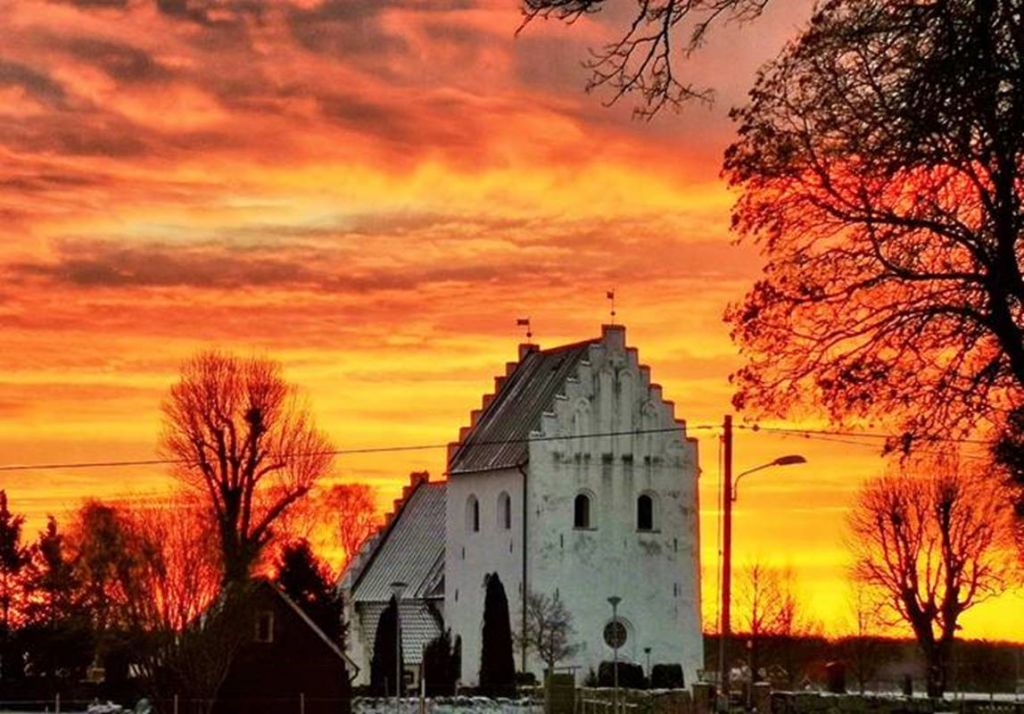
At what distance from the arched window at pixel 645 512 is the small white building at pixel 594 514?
0.19 feet

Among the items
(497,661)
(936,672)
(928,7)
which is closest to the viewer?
(928,7)

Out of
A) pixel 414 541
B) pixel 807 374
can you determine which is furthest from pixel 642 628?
pixel 807 374

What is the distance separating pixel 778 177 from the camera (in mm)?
20297

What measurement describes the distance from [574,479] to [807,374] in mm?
61567

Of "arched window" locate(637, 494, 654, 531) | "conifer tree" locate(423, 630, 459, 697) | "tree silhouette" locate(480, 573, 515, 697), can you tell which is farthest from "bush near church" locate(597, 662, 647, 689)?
"arched window" locate(637, 494, 654, 531)

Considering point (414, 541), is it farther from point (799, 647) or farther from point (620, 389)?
point (799, 647)

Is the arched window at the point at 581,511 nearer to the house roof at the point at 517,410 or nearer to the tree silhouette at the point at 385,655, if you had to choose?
the house roof at the point at 517,410

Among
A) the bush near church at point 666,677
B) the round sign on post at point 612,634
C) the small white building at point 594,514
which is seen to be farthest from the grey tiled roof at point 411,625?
the bush near church at point 666,677

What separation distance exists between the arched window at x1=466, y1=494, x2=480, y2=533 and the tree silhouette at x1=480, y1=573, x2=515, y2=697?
293 inches

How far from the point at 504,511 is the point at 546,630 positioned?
711 centimetres

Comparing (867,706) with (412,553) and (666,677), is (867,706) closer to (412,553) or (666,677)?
(666,677)

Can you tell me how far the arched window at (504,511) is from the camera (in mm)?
82375

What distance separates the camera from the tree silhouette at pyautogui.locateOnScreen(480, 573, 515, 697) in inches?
2849

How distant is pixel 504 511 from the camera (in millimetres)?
82875
